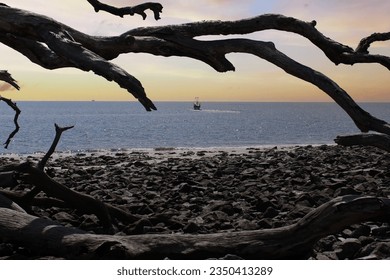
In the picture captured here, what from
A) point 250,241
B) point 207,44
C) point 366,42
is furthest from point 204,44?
point 250,241

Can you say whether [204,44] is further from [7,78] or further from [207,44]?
[7,78]

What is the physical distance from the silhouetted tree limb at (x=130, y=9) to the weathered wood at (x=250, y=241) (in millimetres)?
5045

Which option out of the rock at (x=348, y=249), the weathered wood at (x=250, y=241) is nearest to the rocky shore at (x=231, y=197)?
the rock at (x=348, y=249)

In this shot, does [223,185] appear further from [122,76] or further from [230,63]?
[122,76]

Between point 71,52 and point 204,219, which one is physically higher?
point 71,52

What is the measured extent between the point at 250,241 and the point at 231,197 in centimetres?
491

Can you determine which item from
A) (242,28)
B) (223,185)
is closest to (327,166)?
(223,185)

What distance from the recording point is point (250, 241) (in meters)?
6.34

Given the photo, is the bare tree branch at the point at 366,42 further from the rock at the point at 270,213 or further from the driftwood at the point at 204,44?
the rock at the point at 270,213

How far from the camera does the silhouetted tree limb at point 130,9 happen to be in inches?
401

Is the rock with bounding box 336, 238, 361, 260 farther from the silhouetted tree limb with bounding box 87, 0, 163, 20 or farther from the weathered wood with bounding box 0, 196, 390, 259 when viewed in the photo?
the silhouetted tree limb with bounding box 87, 0, 163, 20

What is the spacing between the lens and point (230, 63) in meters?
9.04
